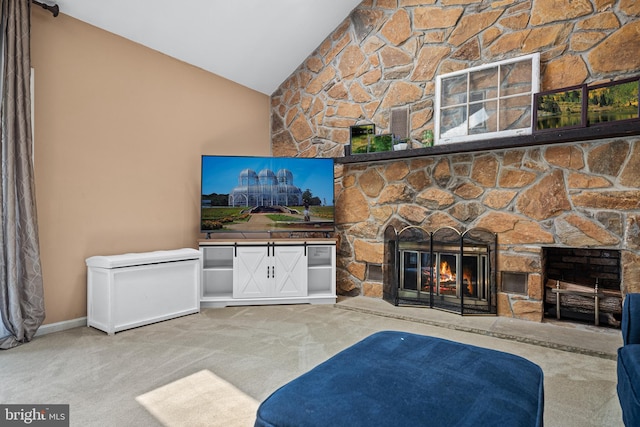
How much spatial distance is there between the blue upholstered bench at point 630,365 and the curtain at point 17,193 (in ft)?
11.2

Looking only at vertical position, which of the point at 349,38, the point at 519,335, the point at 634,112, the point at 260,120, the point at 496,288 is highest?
the point at 349,38

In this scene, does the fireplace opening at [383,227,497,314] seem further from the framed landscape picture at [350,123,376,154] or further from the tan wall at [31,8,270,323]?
the tan wall at [31,8,270,323]

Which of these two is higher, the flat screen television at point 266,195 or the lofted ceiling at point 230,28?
the lofted ceiling at point 230,28

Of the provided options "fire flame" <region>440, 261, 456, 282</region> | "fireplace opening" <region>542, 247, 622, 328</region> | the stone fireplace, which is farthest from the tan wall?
"fireplace opening" <region>542, 247, 622, 328</region>

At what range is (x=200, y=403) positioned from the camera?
1839 millimetres

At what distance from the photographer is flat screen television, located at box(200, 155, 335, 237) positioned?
3.79m

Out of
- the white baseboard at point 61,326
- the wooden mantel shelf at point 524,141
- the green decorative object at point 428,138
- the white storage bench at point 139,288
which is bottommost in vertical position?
the white baseboard at point 61,326

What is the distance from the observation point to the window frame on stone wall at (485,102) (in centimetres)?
308

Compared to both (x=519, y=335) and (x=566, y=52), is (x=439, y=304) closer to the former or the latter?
(x=519, y=335)

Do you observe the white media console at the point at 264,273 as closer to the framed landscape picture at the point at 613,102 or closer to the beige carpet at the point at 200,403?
the beige carpet at the point at 200,403

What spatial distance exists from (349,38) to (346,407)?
159 inches

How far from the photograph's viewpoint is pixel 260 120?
472cm

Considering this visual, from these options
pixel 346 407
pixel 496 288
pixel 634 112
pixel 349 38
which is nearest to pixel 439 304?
pixel 496 288

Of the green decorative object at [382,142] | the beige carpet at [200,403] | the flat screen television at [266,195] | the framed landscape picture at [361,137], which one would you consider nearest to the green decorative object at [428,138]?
the green decorative object at [382,142]
